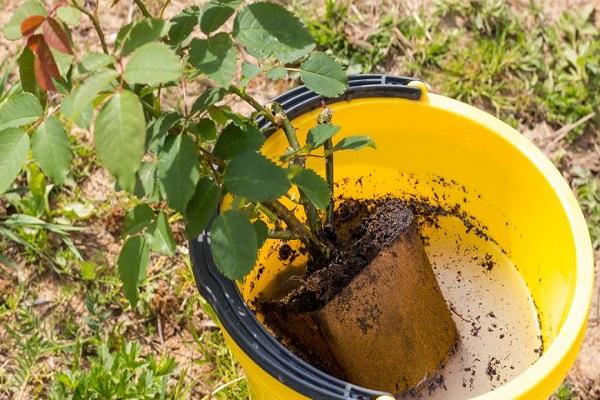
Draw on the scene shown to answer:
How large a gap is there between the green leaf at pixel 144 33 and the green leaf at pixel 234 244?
0.92 ft

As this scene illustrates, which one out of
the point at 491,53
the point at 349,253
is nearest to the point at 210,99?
the point at 349,253

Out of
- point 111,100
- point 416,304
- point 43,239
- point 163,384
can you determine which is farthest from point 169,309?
point 111,100

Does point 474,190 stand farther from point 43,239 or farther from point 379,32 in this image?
point 43,239

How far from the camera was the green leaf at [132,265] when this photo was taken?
4.13 ft

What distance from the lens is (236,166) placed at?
1.19 m

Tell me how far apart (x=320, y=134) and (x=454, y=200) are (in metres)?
0.56

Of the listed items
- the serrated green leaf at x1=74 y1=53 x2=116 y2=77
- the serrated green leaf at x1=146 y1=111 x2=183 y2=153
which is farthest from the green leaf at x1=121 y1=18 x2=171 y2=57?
the serrated green leaf at x1=146 y1=111 x2=183 y2=153

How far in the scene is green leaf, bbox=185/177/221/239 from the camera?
1.21 meters

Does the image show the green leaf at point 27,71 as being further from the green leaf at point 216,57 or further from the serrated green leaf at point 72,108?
the green leaf at point 216,57

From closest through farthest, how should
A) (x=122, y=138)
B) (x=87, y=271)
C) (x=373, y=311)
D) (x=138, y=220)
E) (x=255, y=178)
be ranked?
(x=122, y=138) < (x=255, y=178) < (x=138, y=220) < (x=373, y=311) < (x=87, y=271)

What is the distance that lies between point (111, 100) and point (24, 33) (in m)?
0.14

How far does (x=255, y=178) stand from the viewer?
1.18m

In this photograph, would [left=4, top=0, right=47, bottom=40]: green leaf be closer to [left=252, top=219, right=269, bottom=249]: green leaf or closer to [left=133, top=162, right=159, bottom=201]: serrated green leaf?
[left=133, top=162, right=159, bottom=201]: serrated green leaf

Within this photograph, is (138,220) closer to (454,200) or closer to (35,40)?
(35,40)
